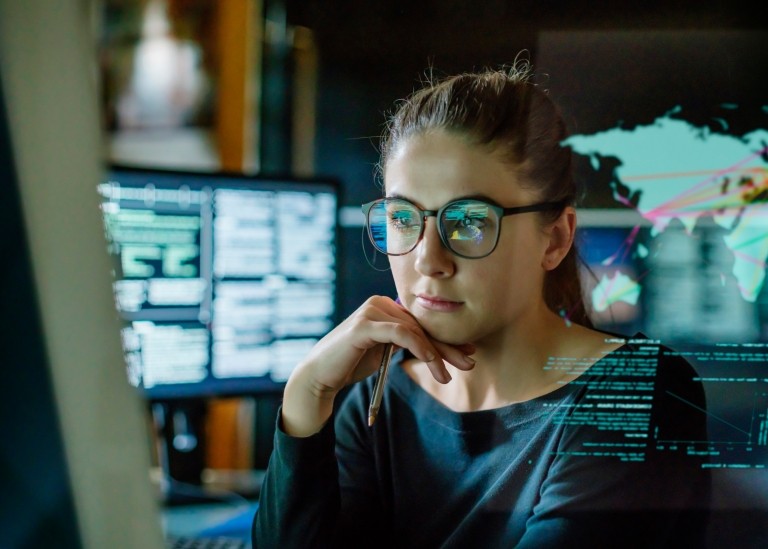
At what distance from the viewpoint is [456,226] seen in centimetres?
69

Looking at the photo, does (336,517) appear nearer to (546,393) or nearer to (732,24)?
(546,393)

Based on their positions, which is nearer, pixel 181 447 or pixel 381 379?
pixel 381 379

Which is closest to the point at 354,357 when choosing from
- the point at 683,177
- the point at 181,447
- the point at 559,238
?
the point at 559,238

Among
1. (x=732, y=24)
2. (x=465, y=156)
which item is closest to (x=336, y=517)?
(x=465, y=156)

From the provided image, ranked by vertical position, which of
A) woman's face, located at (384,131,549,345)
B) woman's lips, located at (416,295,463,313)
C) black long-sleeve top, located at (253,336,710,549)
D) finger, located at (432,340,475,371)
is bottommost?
black long-sleeve top, located at (253,336,710,549)

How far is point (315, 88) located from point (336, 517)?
546 millimetres

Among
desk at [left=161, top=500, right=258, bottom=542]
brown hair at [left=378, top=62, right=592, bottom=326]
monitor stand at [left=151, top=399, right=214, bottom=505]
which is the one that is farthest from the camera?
monitor stand at [left=151, top=399, right=214, bottom=505]

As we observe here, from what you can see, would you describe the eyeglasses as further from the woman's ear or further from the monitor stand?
the monitor stand

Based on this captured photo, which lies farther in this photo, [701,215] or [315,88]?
[315,88]

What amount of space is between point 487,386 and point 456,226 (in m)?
0.18

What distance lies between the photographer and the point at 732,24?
74 centimetres

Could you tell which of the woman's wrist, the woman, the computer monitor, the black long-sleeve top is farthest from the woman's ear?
the computer monitor

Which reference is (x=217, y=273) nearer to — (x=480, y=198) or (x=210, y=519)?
(x=210, y=519)

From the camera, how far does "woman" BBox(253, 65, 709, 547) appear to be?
699 mm
